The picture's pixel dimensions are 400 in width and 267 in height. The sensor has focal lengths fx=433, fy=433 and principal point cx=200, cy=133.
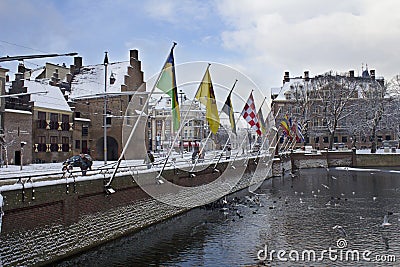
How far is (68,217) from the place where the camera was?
57.2 feet

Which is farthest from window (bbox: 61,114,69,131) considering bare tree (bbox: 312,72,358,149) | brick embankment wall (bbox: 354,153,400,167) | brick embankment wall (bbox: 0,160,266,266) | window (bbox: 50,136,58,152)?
brick embankment wall (bbox: 354,153,400,167)

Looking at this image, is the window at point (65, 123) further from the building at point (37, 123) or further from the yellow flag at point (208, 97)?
the yellow flag at point (208, 97)

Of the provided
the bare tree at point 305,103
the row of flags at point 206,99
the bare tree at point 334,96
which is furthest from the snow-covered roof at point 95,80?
the bare tree at point 334,96

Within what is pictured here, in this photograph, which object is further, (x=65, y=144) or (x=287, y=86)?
(x=287, y=86)

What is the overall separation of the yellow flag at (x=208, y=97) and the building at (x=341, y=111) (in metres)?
42.9

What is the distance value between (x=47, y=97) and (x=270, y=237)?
126 feet

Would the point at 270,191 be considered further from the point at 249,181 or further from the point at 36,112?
the point at 36,112

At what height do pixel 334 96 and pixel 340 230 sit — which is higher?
pixel 334 96

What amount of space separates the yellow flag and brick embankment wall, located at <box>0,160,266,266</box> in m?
5.76

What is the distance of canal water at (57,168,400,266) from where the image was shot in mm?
18125

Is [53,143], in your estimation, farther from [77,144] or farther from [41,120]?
[77,144]

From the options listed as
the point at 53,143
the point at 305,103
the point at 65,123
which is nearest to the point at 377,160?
the point at 305,103

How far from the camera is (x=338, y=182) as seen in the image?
48.2 m

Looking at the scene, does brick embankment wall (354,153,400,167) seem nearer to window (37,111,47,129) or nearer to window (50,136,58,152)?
window (50,136,58,152)
